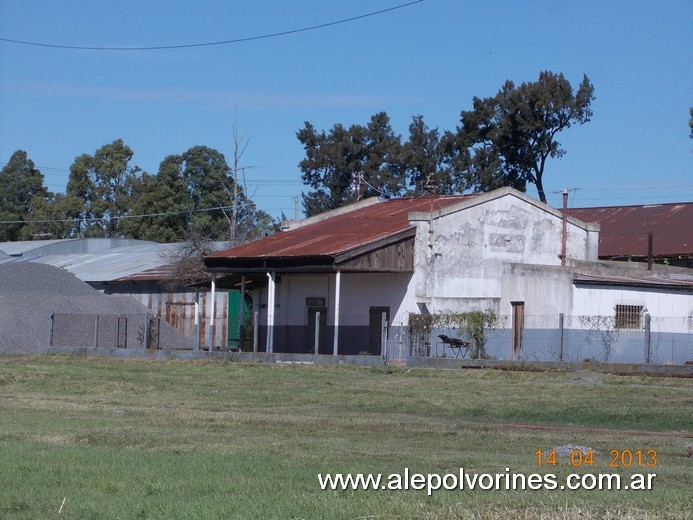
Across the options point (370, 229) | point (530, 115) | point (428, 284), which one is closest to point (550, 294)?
point (428, 284)

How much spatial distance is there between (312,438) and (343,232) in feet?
92.3

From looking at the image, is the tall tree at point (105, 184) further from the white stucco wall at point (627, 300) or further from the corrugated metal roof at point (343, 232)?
the white stucco wall at point (627, 300)

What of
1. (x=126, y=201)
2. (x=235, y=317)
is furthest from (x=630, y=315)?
(x=126, y=201)

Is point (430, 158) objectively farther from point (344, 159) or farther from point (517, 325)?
point (517, 325)

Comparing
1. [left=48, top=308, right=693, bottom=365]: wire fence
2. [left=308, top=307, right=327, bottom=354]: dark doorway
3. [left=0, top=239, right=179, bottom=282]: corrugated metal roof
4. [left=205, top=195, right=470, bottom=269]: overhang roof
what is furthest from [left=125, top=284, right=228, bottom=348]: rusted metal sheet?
[left=308, top=307, right=327, bottom=354]: dark doorway

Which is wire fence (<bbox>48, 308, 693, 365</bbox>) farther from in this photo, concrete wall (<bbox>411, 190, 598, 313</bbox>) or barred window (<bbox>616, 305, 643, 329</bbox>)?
concrete wall (<bbox>411, 190, 598, 313</bbox>)

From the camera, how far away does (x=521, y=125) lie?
73.9 metres

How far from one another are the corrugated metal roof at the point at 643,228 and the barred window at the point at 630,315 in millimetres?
15017

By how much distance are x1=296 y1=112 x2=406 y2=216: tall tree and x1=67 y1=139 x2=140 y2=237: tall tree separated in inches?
848

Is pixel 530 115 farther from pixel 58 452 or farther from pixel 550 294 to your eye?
pixel 58 452

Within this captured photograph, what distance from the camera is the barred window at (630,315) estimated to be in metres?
36.3

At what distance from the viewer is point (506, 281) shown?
3991 cm

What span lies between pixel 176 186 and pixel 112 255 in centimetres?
1938
